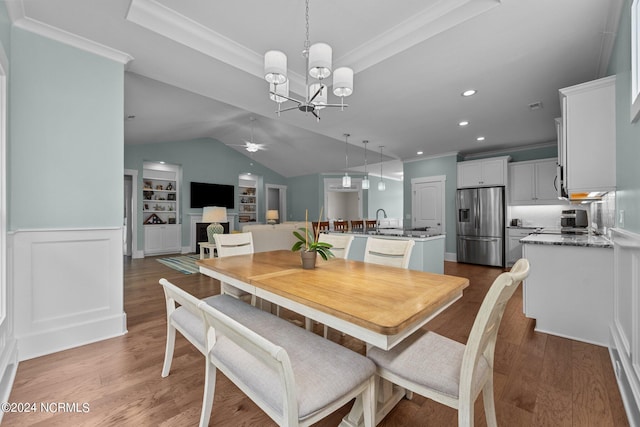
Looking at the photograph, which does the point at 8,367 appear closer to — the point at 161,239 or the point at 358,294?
the point at 358,294

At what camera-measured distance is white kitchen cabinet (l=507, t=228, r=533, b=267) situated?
5305 mm

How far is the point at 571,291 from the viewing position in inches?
94.3

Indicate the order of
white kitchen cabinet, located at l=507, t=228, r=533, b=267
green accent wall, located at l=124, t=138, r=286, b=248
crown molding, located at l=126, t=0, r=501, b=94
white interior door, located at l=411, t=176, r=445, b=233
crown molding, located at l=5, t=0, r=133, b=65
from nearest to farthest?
crown molding, located at l=5, t=0, r=133, b=65 → crown molding, located at l=126, t=0, r=501, b=94 → white kitchen cabinet, located at l=507, t=228, r=533, b=267 → white interior door, located at l=411, t=176, r=445, b=233 → green accent wall, located at l=124, t=138, r=286, b=248

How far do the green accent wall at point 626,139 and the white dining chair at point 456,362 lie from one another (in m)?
1.07

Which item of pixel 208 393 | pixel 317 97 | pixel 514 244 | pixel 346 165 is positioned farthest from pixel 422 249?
pixel 346 165

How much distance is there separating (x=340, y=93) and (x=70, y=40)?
2.22 meters

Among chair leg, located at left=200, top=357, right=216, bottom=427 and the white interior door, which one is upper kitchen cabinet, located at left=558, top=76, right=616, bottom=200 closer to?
chair leg, located at left=200, top=357, right=216, bottom=427

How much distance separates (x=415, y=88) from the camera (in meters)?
3.12

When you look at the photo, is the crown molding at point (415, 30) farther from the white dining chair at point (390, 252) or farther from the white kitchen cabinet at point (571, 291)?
the white kitchen cabinet at point (571, 291)

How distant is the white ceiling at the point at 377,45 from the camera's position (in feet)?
6.59

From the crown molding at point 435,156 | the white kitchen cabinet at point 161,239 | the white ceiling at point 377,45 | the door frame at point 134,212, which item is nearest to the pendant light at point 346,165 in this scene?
the white ceiling at point 377,45

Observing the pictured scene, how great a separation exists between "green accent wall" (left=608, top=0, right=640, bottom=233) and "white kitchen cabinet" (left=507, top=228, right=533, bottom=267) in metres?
3.50

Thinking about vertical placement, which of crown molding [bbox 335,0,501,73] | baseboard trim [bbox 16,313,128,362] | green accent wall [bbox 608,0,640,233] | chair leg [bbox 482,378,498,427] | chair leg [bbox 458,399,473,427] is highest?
crown molding [bbox 335,0,501,73]

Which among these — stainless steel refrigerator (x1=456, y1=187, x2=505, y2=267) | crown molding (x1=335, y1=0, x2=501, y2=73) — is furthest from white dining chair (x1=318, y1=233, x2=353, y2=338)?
stainless steel refrigerator (x1=456, y1=187, x2=505, y2=267)
